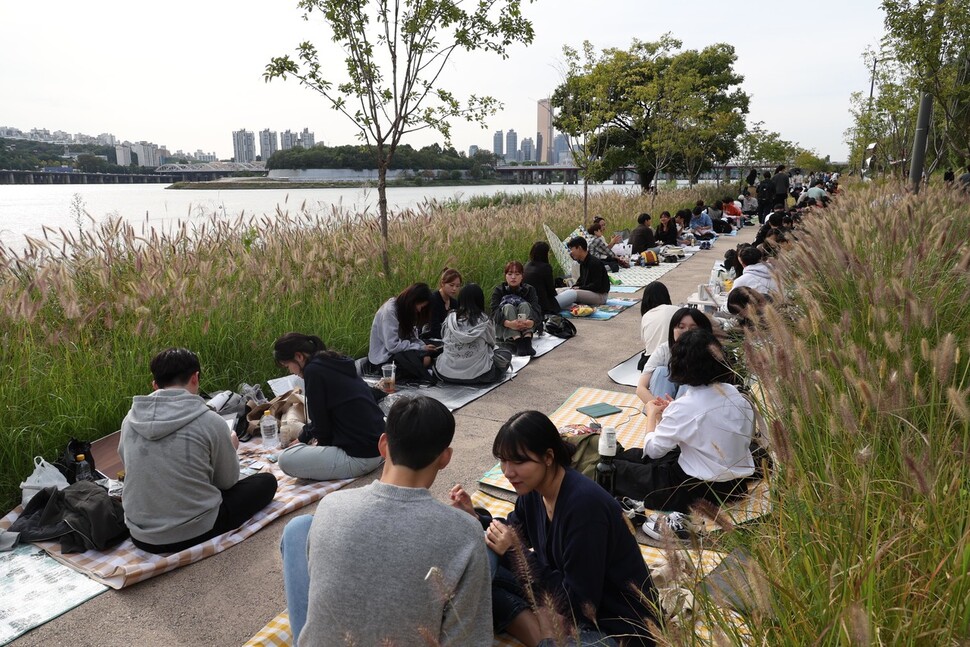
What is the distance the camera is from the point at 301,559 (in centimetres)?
234

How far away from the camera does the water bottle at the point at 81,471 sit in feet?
12.6

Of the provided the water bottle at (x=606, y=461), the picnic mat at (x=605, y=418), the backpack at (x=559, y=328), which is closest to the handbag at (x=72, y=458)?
the picnic mat at (x=605, y=418)

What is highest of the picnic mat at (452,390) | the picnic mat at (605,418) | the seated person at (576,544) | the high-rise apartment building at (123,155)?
the high-rise apartment building at (123,155)

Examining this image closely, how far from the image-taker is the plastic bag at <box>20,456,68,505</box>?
11.9 feet

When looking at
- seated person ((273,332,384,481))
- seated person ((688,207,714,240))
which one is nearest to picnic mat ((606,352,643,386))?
seated person ((273,332,384,481))

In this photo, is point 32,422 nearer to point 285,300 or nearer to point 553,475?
point 285,300

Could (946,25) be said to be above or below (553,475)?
above

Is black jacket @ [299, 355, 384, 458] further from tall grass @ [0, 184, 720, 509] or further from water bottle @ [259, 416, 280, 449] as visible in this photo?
tall grass @ [0, 184, 720, 509]

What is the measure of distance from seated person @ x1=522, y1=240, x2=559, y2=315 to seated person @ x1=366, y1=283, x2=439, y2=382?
2.26 metres

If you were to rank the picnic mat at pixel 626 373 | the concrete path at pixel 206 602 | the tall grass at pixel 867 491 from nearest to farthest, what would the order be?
the tall grass at pixel 867 491
the concrete path at pixel 206 602
the picnic mat at pixel 626 373

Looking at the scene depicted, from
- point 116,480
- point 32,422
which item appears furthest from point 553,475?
point 32,422

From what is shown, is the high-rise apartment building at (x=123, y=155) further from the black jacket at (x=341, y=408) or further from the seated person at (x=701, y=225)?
the black jacket at (x=341, y=408)

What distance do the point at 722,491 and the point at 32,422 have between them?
4078 millimetres

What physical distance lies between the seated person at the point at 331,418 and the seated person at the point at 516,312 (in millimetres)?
2850
